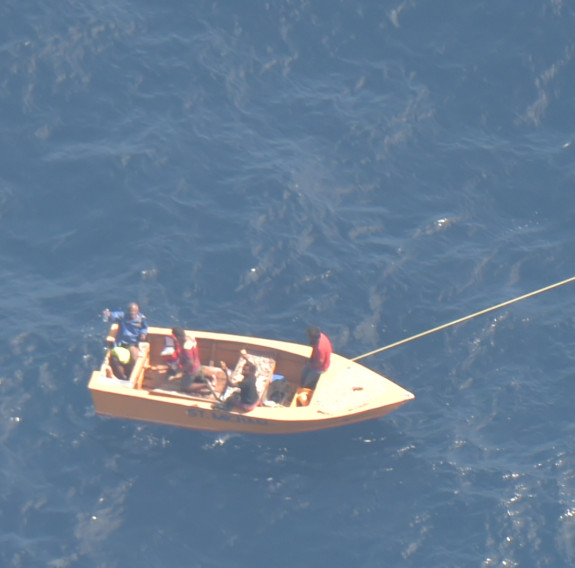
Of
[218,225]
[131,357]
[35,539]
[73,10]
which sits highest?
[73,10]

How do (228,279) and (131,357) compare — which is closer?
(131,357)

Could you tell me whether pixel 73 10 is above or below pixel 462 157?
above

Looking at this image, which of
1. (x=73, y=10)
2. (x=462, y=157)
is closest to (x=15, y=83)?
(x=73, y=10)

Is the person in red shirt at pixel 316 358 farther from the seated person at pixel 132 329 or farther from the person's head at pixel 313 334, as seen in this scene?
the seated person at pixel 132 329

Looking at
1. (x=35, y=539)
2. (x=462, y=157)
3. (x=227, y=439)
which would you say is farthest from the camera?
(x=462, y=157)

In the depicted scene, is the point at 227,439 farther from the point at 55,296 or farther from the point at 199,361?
the point at 55,296

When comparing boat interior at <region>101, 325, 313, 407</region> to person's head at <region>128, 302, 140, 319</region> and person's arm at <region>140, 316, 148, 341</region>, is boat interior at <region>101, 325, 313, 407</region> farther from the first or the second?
person's head at <region>128, 302, 140, 319</region>

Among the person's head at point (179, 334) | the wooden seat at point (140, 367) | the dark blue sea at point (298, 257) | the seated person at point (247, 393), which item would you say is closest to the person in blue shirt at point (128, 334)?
the wooden seat at point (140, 367)

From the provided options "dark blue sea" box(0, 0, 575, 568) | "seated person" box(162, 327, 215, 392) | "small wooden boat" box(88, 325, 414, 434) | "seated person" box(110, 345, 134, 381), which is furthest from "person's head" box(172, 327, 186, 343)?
"dark blue sea" box(0, 0, 575, 568)

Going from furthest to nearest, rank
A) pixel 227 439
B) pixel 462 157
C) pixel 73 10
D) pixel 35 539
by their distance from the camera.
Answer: pixel 73 10 < pixel 462 157 < pixel 227 439 < pixel 35 539
